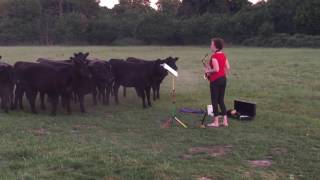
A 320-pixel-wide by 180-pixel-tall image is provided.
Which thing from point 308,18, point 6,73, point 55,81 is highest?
point 308,18

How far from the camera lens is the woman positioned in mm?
12250

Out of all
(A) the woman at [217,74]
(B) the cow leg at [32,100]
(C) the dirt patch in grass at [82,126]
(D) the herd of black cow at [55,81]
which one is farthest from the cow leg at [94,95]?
(A) the woman at [217,74]

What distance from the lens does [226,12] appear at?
81875mm

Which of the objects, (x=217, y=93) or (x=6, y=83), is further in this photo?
(x=6, y=83)

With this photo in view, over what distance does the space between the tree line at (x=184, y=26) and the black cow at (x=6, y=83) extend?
162ft

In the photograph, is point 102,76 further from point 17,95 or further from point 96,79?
point 17,95

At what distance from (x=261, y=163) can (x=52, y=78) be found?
675cm

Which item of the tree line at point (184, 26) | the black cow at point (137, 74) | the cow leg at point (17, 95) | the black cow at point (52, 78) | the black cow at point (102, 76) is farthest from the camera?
the tree line at point (184, 26)

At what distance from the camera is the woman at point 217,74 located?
12.2 metres

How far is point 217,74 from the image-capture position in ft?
40.7

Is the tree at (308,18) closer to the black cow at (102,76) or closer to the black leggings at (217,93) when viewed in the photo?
the black cow at (102,76)

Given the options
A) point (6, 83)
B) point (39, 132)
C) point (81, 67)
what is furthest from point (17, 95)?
point (39, 132)

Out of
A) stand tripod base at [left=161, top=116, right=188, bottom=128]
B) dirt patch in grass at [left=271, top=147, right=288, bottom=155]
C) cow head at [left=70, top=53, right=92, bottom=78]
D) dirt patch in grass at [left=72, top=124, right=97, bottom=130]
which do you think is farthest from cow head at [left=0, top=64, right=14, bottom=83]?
dirt patch in grass at [left=271, top=147, right=288, bottom=155]

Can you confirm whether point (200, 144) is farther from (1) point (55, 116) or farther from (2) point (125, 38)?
(2) point (125, 38)
